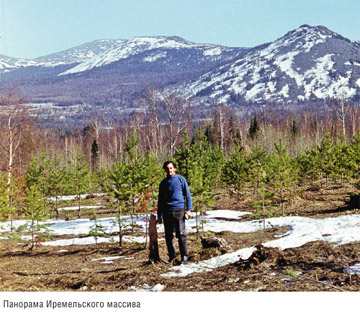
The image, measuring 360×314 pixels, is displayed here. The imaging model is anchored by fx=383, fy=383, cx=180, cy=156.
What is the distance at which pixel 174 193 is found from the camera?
711cm

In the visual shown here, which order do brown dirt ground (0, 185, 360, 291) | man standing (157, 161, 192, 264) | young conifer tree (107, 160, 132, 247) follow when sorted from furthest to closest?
1. young conifer tree (107, 160, 132, 247)
2. man standing (157, 161, 192, 264)
3. brown dirt ground (0, 185, 360, 291)

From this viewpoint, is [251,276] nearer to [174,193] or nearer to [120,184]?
[174,193]

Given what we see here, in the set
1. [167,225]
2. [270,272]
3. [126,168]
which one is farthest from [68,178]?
[270,272]

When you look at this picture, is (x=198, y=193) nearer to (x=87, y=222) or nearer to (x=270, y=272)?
(x=270, y=272)

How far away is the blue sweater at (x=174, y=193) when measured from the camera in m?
7.11

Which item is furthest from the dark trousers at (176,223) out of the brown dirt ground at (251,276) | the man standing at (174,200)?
the brown dirt ground at (251,276)

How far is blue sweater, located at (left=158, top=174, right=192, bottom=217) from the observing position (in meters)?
7.11

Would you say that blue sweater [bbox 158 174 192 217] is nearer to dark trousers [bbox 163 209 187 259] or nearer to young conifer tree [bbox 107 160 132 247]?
dark trousers [bbox 163 209 187 259]

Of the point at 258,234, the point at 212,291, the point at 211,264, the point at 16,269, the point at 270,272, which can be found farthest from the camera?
the point at 258,234

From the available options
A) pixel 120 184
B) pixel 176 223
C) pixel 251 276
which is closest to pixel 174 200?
pixel 176 223

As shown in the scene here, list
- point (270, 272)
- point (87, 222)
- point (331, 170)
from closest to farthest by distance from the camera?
point (270, 272)
point (87, 222)
point (331, 170)

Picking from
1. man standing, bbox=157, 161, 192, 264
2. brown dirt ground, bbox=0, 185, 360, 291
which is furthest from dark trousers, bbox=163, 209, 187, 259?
brown dirt ground, bbox=0, 185, 360, 291

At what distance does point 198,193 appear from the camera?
490 inches

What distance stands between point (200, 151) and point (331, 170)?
9.04 m
